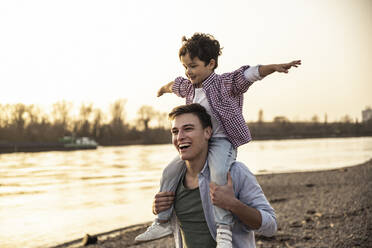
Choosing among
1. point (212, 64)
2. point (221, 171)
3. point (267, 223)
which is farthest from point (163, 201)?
point (212, 64)

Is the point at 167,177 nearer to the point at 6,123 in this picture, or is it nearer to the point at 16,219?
the point at 16,219

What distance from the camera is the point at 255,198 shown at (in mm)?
2566

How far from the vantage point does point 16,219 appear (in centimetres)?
1825

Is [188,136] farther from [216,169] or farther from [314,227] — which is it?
[314,227]

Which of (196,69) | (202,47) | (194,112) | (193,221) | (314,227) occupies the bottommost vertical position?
(314,227)

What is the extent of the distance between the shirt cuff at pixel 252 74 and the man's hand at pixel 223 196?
2.72ft

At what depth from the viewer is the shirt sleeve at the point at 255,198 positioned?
2525 millimetres

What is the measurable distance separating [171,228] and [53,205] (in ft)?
66.9

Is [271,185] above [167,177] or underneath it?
underneath

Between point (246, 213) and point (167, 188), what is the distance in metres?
0.62

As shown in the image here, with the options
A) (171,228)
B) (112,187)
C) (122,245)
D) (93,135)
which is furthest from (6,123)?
(171,228)

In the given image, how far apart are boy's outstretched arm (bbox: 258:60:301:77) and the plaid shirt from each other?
0.12m

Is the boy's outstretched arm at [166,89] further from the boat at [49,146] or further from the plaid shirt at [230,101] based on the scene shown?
the boat at [49,146]

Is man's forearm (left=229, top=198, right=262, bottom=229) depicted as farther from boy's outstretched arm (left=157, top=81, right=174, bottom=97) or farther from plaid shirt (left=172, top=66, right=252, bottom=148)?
boy's outstretched arm (left=157, top=81, right=174, bottom=97)
